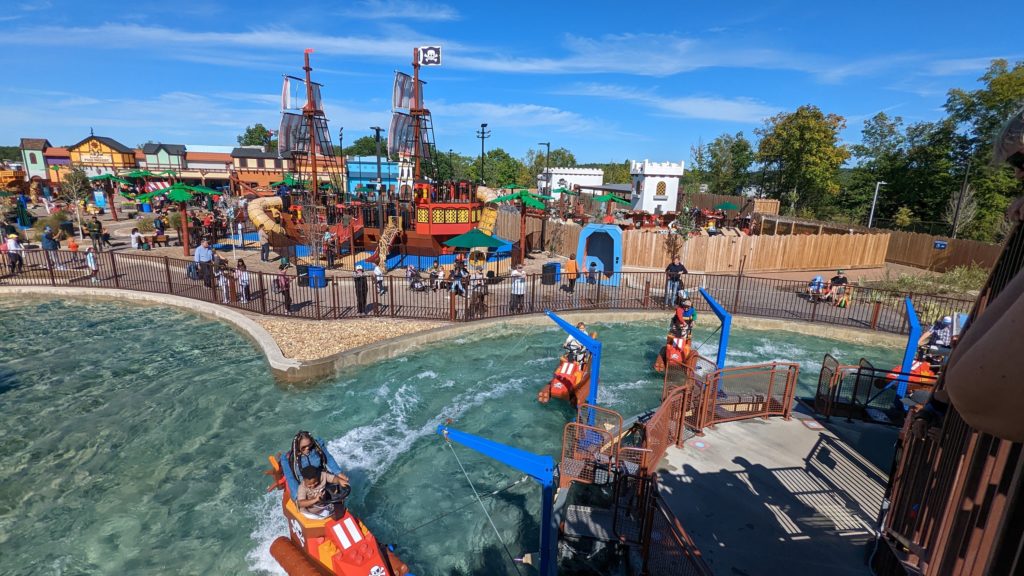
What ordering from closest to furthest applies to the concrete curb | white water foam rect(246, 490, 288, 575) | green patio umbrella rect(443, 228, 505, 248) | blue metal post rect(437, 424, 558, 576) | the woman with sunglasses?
1. blue metal post rect(437, 424, 558, 576)
2. the woman with sunglasses
3. white water foam rect(246, 490, 288, 575)
4. the concrete curb
5. green patio umbrella rect(443, 228, 505, 248)

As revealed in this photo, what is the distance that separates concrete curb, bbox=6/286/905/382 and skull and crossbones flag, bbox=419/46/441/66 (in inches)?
646

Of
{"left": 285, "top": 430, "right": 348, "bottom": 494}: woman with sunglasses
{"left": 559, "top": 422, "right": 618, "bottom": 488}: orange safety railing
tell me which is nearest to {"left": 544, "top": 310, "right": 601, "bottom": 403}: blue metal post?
{"left": 559, "top": 422, "right": 618, "bottom": 488}: orange safety railing

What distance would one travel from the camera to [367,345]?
45.8 ft

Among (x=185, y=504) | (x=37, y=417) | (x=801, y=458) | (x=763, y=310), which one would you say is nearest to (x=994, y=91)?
(x=763, y=310)

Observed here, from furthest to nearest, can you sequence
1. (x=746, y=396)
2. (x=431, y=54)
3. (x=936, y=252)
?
(x=936, y=252), (x=431, y=54), (x=746, y=396)

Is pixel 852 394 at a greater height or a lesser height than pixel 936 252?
lesser

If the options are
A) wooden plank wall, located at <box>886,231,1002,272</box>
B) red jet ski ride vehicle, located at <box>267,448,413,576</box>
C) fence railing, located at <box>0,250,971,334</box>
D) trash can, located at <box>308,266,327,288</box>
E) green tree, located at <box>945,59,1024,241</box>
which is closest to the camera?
red jet ski ride vehicle, located at <box>267,448,413,576</box>

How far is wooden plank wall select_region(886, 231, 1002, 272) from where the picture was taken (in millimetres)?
25281

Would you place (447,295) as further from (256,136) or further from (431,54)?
(256,136)

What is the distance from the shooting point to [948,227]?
3703 cm

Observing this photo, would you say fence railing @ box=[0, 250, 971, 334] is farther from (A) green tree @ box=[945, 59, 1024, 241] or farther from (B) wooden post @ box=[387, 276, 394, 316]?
(A) green tree @ box=[945, 59, 1024, 241]

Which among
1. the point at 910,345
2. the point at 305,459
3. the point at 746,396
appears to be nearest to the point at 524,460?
the point at 305,459

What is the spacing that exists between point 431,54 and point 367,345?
726 inches

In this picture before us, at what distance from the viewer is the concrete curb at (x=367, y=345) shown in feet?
41.7
